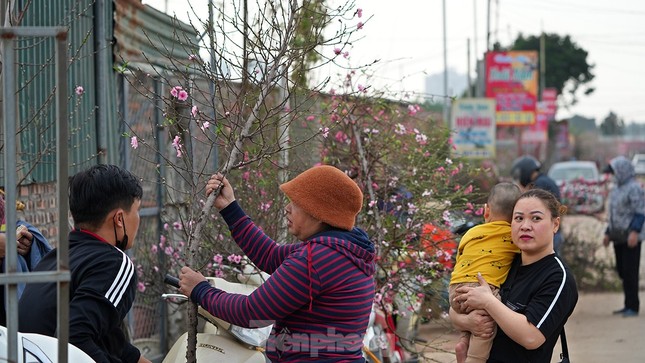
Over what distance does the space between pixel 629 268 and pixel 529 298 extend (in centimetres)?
799

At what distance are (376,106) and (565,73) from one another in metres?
62.7

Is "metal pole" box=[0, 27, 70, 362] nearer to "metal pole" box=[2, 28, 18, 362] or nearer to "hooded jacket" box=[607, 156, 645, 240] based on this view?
"metal pole" box=[2, 28, 18, 362]

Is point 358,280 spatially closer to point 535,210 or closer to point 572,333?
point 535,210

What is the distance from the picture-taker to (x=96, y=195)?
3449 mm

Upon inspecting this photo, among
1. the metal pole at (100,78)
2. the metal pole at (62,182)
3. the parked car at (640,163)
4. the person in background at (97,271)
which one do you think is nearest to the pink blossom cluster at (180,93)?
the person in background at (97,271)

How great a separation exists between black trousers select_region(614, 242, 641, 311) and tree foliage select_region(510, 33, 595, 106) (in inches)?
2240

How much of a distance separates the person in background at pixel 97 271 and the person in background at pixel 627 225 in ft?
28.8

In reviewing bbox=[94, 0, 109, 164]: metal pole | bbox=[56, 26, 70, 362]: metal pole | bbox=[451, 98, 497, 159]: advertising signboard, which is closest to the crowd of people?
bbox=[56, 26, 70, 362]: metal pole

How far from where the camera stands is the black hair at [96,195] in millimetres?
3449

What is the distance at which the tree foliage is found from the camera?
66875 millimetres

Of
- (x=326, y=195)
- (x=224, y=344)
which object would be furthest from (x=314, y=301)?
(x=224, y=344)

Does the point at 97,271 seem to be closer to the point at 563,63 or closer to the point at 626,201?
the point at 626,201

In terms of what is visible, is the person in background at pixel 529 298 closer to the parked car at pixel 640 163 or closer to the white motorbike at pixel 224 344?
the white motorbike at pixel 224 344

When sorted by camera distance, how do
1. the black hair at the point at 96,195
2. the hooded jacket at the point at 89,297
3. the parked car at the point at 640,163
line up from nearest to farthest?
1. the hooded jacket at the point at 89,297
2. the black hair at the point at 96,195
3. the parked car at the point at 640,163
